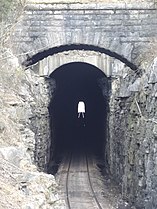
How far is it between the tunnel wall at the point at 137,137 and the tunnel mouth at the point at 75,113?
5.39 meters

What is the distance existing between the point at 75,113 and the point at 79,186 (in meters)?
25.7

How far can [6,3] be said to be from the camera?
15.6m

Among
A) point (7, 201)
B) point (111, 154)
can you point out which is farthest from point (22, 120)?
point (111, 154)

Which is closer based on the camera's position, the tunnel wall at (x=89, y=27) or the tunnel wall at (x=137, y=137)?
the tunnel wall at (x=137, y=137)

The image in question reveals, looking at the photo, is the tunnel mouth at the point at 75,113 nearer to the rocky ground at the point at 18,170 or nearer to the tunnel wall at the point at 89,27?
the tunnel wall at the point at 89,27

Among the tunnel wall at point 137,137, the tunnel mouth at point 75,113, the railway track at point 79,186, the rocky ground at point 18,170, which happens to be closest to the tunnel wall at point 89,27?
the tunnel wall at point 137,137

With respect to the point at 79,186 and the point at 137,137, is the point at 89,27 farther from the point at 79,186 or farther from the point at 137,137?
the point at 79,186

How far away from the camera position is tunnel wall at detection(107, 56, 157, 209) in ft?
49.8

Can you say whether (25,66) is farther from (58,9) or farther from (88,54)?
(88,54)

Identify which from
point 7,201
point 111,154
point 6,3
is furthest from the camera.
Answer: point 111,154

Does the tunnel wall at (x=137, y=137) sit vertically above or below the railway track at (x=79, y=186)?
above

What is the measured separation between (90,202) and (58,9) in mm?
7111

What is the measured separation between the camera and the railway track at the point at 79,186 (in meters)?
19.9

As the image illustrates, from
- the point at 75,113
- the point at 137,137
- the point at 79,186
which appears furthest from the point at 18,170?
the point at 75,113
